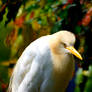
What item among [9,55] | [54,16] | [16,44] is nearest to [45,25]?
[54,16]

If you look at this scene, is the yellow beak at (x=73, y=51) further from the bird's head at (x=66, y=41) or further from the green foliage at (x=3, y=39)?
the green foliage at (x=3, y=39)

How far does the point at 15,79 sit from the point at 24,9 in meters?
0.34

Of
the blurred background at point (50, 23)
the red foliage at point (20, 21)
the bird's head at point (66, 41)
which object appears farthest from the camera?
the red foliage at point (20, 21)

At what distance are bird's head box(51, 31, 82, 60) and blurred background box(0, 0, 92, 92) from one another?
0.46ft

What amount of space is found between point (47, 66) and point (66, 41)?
0.09m

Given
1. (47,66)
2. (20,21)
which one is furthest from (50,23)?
(47,66)

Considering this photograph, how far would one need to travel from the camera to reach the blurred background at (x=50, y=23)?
0.76 m

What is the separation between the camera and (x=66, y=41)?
1.82 feet

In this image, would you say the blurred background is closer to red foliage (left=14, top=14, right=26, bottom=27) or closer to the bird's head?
red foliage (left=14, top=14, right=26, bottom=27)

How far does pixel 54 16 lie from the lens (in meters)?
0.88

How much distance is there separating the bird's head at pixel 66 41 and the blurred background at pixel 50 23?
139 millimetres

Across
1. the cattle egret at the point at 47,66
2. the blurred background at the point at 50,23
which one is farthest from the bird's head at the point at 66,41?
the blurred background at the point at 50,23

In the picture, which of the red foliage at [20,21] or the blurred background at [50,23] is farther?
the red foliage at [20,21]

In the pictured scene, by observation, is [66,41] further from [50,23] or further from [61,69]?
[50,23]
